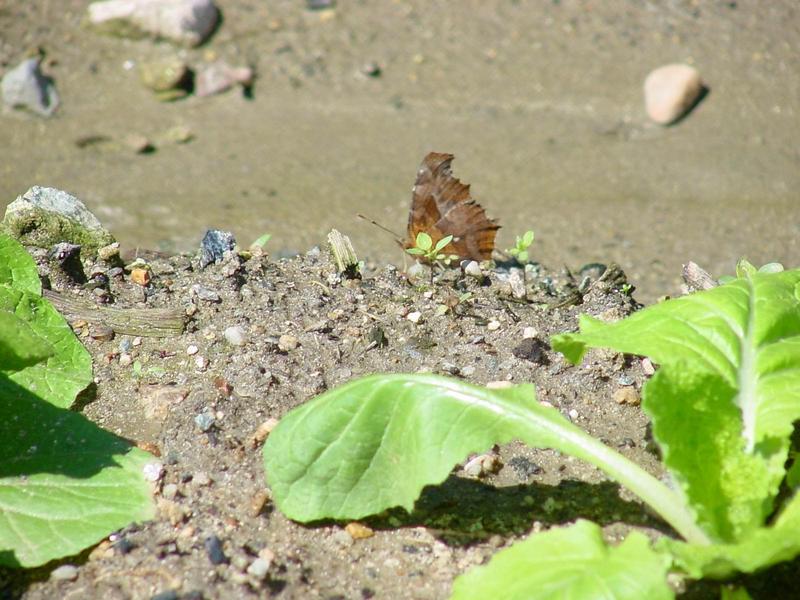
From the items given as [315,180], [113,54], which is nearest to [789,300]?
[315,180]

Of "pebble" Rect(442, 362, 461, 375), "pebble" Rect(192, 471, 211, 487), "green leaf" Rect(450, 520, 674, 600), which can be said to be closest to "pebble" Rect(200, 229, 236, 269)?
"pebble" Rect(442, 362, 461, 375)

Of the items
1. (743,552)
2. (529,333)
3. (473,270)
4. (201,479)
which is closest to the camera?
(743,552)

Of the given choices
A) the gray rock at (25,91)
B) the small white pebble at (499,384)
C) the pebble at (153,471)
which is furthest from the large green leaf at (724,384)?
the gray rock at (25,91)

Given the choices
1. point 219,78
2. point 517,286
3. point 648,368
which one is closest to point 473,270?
point 517,286

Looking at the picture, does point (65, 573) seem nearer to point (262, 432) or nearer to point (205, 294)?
point (262, 432)

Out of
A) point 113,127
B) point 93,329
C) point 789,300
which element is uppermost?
point 789,300

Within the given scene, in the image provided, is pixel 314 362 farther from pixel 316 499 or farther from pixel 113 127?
pixel 113 127
